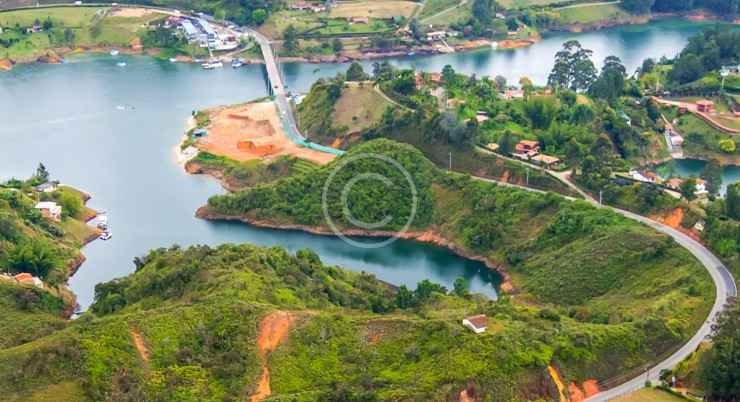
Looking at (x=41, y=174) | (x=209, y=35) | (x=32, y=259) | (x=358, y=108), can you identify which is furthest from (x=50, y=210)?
(x=209, y=35)

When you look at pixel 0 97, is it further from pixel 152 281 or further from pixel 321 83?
pixel 152 281

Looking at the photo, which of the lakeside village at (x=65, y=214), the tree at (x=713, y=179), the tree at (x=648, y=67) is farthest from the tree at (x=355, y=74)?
the tree at (x=713, y=179)

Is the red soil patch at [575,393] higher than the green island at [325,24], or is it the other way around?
the green island at [325,24]

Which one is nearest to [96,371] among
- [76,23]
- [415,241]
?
[415,241]

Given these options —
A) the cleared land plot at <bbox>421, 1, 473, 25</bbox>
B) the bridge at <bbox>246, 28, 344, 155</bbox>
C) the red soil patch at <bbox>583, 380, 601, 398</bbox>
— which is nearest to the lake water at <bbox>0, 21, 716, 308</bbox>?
the bridge at <bbox>246, 28, 344, 155</bbox>

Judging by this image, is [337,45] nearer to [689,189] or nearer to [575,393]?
[689,189]

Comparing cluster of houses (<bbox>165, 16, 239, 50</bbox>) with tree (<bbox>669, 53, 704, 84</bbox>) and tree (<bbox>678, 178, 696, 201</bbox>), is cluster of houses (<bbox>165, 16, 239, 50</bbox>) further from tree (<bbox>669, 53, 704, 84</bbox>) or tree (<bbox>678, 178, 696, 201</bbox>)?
tree (<bbox>678, 178, 696, 201</bbox>)

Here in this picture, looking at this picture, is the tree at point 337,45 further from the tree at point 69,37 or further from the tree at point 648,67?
the tree at point 648,67
